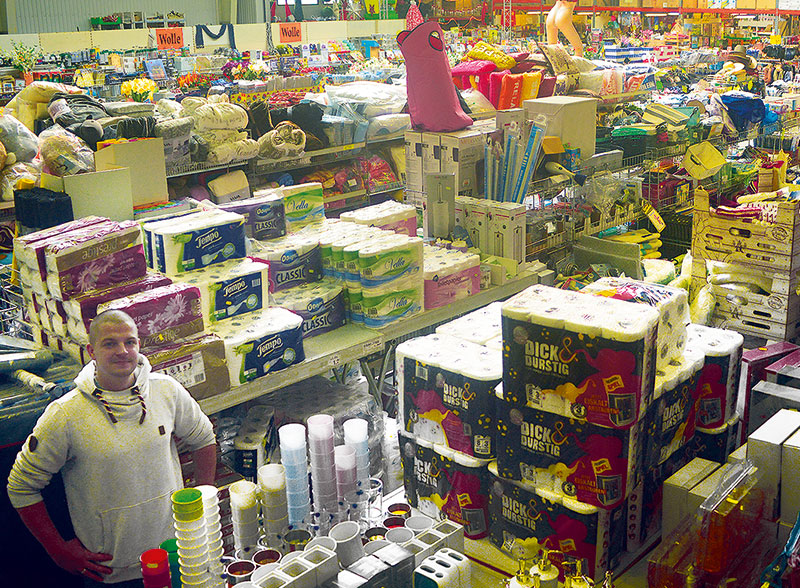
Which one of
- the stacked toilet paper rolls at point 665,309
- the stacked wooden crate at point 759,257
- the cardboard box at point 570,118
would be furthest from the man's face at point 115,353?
the cardboard box at point 570,118

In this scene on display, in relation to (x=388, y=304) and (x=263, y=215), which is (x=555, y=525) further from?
(x=263, y=215)

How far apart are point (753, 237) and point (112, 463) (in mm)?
3126

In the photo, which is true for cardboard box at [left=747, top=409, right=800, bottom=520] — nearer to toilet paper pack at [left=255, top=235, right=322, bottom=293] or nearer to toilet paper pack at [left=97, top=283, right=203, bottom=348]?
toilet paper pack at [left=97, top=283, right=203, bottom=348]

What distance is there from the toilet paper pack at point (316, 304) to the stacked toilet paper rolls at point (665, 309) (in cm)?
150

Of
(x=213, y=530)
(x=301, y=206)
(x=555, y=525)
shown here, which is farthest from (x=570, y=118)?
(x=213, y=530)

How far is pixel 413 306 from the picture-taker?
397cm

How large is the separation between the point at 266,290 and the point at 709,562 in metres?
2.10

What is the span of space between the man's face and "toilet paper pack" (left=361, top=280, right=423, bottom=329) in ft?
4.86

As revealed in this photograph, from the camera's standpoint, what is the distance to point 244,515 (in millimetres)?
2375

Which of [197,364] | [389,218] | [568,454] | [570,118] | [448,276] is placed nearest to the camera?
[568,454]

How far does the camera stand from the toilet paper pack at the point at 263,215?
12.8 ft

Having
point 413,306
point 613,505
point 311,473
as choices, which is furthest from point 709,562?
point 413,306

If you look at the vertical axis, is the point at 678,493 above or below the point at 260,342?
below

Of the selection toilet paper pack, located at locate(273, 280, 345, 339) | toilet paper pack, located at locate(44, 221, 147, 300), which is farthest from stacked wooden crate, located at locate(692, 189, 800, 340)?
toilet paper pack, located at locate(44, 221, 147, 300)
